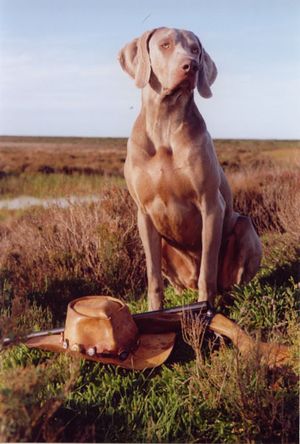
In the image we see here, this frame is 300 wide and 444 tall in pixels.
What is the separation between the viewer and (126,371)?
3764mm

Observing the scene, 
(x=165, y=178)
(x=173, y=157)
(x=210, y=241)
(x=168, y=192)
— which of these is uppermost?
(x=173, y=157)

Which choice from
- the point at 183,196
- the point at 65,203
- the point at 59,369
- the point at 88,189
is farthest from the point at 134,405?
the point at 88,189

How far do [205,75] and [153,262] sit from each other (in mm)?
1324

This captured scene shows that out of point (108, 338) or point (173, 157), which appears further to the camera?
point (173, 157)

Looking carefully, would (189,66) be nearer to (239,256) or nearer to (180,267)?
(239,256)

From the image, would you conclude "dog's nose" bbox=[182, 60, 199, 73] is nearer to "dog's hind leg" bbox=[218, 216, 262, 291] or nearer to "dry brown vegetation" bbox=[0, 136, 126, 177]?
"dog's hind leg" bbox=[218, 216, 262, 291]

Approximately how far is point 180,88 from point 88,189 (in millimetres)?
4461

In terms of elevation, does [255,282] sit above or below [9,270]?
above

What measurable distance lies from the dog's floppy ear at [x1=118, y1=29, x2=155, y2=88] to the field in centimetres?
157

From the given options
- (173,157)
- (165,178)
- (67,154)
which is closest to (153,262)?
(165,178)

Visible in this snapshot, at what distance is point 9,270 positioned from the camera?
21.3 ft

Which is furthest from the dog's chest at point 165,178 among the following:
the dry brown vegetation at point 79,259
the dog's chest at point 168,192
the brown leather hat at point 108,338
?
the dry brown vegetation at point 79,259

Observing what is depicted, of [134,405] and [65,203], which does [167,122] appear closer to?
[134,405]

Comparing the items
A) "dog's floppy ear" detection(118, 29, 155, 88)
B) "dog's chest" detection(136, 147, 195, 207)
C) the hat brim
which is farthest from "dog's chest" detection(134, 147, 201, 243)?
the hat brim
